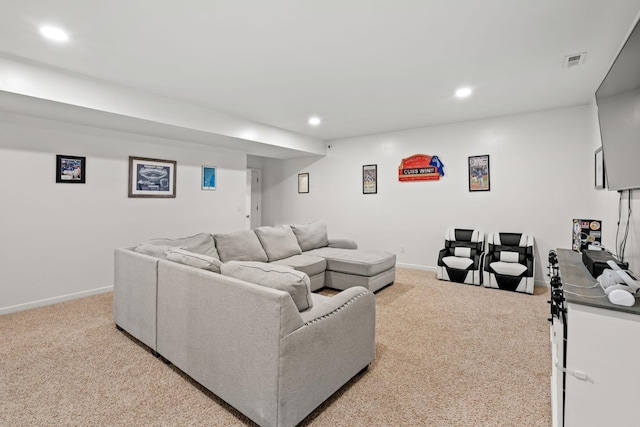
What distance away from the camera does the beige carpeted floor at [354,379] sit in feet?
5.72

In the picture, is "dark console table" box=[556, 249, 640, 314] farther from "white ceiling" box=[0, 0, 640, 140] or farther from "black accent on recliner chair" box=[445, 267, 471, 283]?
"black accent on recliner chair" box=[445, 267, 471, 283]

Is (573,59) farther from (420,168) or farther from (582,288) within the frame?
(420,168)

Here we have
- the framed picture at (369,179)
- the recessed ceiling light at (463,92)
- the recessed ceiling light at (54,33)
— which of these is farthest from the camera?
the framed picture at (369,179)

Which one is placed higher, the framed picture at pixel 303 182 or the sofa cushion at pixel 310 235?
the framed picture at pixel 303 182

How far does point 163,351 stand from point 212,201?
3.49m

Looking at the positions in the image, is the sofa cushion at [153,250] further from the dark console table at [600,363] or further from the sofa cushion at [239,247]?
the dark console table at [600,363]

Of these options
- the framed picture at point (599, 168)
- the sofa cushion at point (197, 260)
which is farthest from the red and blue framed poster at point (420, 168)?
the sofa cushion at point (197, 260)

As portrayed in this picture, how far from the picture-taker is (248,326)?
5.36 feet

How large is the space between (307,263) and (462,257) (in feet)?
7.88

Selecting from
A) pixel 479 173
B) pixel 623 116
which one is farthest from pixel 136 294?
pixel 479 173

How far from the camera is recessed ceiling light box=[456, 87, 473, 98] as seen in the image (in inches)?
140

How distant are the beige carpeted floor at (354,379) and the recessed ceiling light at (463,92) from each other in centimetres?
253

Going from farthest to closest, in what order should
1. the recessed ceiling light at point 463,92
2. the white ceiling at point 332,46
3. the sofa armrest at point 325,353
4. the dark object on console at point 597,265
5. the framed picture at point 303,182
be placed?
the framed picture at point 303,182 < the recessed ceiling light at point 463,92 < the white ceiling at point 332,46 < the dark object on console at point 597,265 < the sofa armrest at point 325,353

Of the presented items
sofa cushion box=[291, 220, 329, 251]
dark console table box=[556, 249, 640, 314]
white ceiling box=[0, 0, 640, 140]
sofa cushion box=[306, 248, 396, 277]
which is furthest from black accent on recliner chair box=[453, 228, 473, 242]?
dark console table box=[556, 249, 640, 314]
